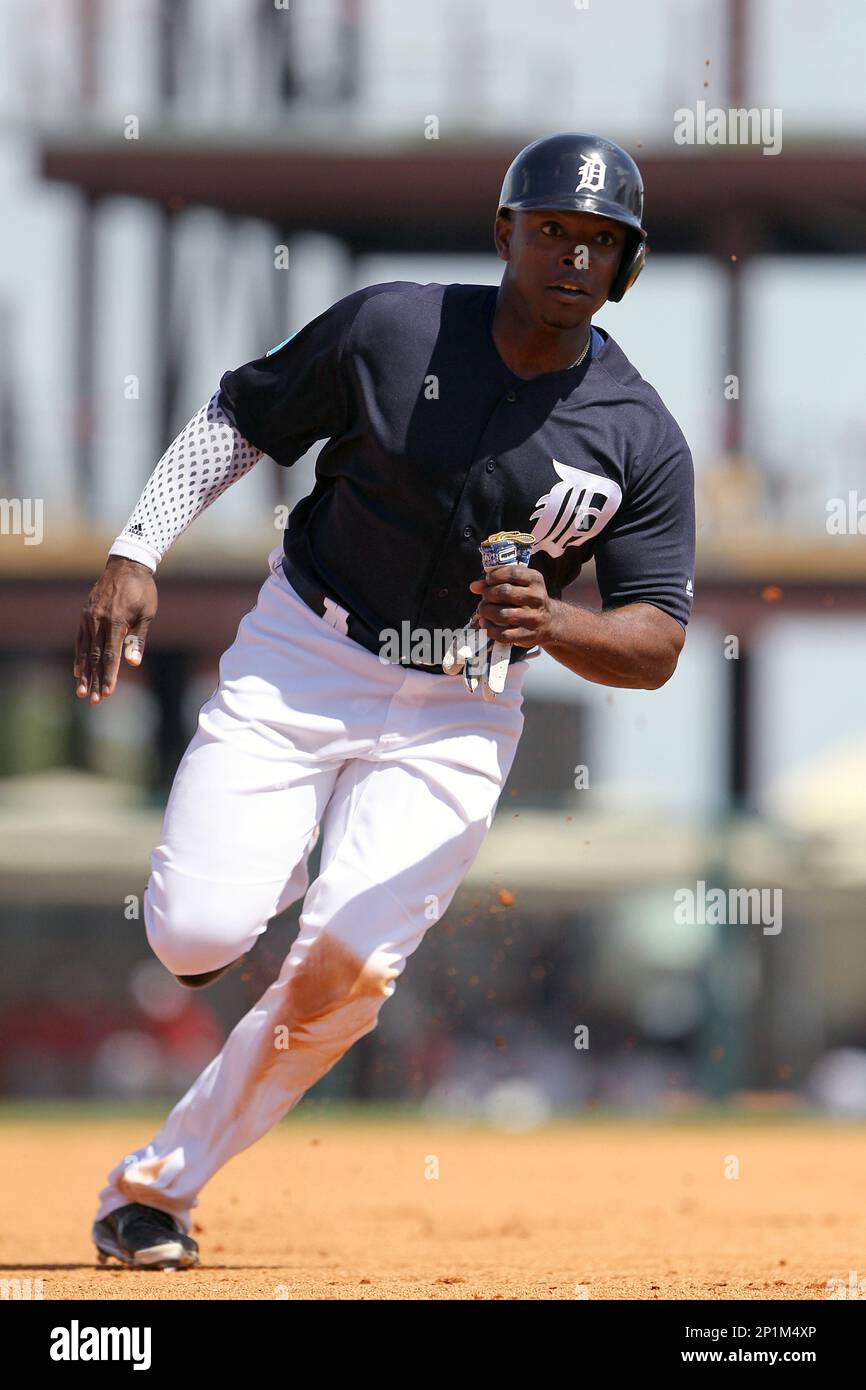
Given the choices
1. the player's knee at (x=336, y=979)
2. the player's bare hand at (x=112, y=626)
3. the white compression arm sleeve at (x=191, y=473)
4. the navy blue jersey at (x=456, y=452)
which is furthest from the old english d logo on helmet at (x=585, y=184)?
the player's knee at (x=336, y=979)

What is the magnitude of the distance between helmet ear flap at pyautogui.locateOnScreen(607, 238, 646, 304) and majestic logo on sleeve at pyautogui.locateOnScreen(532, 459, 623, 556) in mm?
403

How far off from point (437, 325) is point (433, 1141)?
6427mm

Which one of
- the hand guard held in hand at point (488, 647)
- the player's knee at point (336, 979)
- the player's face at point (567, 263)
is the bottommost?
the player's knee at point (336, 979)

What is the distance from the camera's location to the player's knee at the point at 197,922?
14.8ft

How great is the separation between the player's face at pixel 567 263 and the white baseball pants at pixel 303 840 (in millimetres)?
836

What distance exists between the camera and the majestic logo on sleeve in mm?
4379

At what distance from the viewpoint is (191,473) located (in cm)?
467

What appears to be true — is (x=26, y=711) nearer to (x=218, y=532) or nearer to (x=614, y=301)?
(x=218, y=532)

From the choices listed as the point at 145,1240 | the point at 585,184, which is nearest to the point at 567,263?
the point at 585,184

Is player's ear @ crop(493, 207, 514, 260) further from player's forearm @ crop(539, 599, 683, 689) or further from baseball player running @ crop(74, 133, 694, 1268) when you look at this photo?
player's forearm @ crop(539, 599, 683, 689)

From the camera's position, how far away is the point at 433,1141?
1020 cm

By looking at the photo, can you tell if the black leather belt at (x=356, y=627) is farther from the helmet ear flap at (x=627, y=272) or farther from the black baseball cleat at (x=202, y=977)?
the helmet ear flap at (x=627, y=272)

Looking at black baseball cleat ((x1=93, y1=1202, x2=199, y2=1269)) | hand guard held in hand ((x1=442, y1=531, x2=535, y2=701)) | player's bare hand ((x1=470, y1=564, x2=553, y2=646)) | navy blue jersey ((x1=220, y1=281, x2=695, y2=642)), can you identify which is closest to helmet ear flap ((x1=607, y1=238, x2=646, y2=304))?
navy blue jersey ((x1=220, y1=281, x2=695, y2=642))

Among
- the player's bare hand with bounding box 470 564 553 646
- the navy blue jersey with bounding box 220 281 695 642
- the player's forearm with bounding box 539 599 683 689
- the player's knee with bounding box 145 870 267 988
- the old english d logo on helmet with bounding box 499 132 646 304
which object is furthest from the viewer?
the player's knee with bounding box 145 870 267 988
